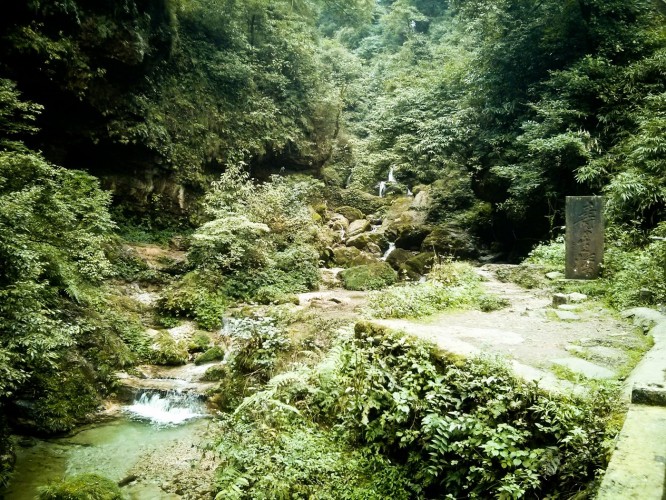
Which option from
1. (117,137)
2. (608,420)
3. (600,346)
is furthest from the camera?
(117,137)

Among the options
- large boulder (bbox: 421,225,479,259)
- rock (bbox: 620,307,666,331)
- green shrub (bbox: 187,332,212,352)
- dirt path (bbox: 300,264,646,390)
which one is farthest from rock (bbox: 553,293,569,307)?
large boulder (bbox: 421,225,479,259)

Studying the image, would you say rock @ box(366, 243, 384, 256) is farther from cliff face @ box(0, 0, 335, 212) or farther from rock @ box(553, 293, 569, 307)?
rock @ box(553, 293, 569, 307)

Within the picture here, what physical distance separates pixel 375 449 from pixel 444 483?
87 cm

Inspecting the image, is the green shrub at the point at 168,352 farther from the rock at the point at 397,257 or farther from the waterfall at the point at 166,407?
the rock at the point at 397,257

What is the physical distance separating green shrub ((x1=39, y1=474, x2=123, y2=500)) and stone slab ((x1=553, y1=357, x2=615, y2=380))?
537 cm

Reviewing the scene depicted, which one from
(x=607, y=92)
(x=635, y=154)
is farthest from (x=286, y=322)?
(x=607, y=92)

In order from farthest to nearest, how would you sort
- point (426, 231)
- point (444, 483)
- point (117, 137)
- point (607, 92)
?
point (426, 231), point (117, 137), point (607, 92), point (444, 483)

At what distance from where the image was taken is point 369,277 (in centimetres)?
1477

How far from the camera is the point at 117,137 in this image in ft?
44.5

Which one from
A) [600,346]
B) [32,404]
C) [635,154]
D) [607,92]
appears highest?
[607,92]

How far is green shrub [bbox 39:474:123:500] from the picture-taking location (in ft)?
16.1

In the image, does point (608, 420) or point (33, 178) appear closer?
point (608, 420)

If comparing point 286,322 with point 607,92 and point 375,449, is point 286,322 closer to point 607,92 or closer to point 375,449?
point 375,449

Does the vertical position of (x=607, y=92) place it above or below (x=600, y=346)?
above
